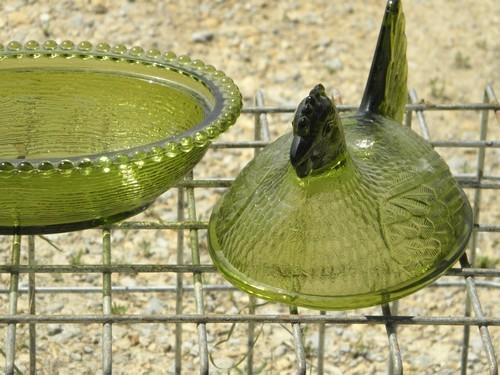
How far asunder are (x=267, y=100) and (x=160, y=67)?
1.21 m

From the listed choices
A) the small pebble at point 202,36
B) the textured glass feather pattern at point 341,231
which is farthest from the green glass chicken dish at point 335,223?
the small pebble at point 202,36

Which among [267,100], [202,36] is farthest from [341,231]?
[202,36]

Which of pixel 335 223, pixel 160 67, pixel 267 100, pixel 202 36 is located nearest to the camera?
pixel 335 223

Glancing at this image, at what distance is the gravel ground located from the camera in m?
1.85

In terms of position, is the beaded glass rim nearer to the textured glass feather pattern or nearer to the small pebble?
the textured glass feather pattern

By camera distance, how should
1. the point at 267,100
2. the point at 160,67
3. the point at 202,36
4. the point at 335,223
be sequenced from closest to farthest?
the point at 335,223 → the point at 160,67 → the point at 267,100 → the point at 202,36

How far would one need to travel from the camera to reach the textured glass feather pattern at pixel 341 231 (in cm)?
106

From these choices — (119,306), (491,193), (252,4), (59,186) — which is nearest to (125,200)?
(59,186)

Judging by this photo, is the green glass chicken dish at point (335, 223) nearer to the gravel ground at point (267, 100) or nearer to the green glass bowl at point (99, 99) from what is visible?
the green glass bowl at point (99, 99)

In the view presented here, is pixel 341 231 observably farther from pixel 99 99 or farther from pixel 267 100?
pixel 267 100

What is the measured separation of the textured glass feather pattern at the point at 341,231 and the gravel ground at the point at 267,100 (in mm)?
687

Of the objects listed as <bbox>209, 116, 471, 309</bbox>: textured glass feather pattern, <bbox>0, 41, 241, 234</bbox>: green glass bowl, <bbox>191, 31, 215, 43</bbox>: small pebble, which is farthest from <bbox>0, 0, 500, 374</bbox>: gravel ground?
<bbox>209, 116, 471, 309</bbox>: textured glass feather pattern

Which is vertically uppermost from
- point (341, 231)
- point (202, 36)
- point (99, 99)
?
point (202, 36)

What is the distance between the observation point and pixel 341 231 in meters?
1.06
